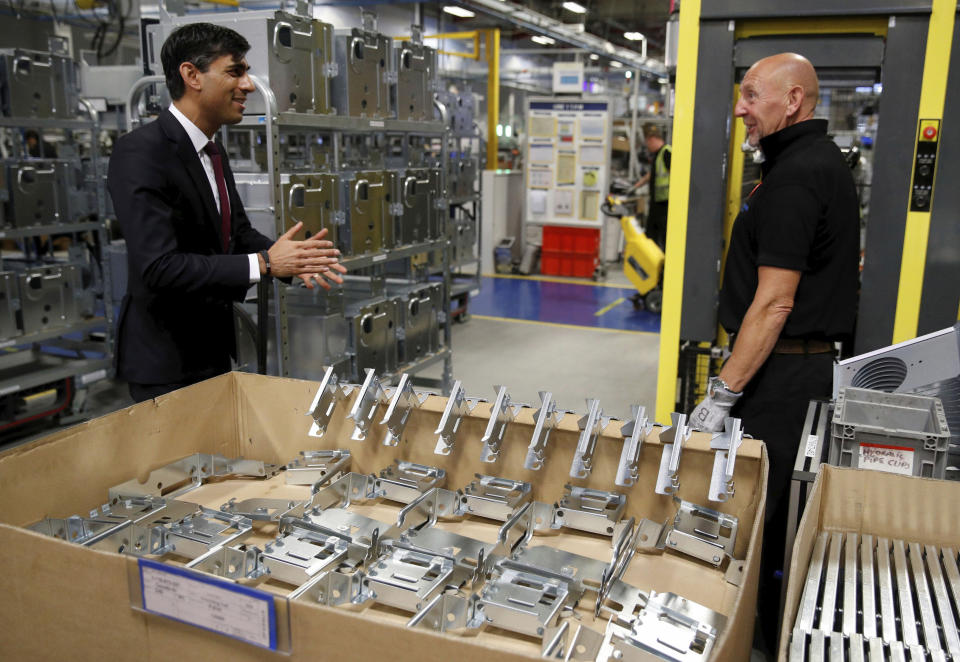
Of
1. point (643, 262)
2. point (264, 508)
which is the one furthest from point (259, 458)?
point (643, 262)

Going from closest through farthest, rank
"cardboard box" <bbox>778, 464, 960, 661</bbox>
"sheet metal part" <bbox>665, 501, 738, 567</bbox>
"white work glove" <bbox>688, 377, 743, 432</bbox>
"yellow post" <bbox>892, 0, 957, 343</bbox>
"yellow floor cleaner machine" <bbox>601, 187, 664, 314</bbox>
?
"cardboard box" <bbox>778, 464, 960, 661</bbox> → "sheet metal part" <bbox>665, 501, 738, 567</bbox> → "white work glove" <bbox>688, 377, 743, 432</bbox> → "yellow post" <bbox>892, 0, 957, 343</bbox> → "yellow floor cleaner machine" <bbox>601, 187, 664, 314</bbox>

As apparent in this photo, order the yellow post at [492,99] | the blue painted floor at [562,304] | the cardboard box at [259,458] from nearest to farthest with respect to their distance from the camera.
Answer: the cardboard box at [259,458]
the blue painted floor at [562,304]
the yellow post at [492,99]

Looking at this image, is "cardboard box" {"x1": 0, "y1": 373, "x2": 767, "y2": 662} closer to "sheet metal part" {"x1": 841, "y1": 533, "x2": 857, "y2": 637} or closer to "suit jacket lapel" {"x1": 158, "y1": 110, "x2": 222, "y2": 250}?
"sheet metal part" {"x1": 841, "y1": 533, "x2": 857, "y2": 637}

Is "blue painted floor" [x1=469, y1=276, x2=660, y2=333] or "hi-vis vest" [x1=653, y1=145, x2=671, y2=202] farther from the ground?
"hi-vis vest" [x1=653, y1=145, x2=671, y2=202]

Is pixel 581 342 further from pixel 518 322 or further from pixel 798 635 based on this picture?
pixel 798 635

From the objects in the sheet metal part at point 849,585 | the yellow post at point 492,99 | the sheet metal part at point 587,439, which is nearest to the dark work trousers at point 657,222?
the yellow post at point 492,99

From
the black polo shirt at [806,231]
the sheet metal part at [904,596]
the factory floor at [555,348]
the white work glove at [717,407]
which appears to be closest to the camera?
the sheet metal part at [904,596]

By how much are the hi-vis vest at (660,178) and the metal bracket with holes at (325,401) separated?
26.0 ft

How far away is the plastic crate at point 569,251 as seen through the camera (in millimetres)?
10969

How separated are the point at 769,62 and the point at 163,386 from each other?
2.22 metres

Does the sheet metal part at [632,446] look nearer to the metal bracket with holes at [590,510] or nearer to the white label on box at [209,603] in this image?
the metal bracket with holes at [590,510]

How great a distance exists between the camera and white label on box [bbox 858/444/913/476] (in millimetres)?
1649

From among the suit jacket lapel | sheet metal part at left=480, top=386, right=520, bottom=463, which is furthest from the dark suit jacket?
sheet metal part at left=480, top=386, right=520, bottom=463

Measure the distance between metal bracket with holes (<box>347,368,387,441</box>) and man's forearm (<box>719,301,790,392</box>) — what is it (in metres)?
1.19
